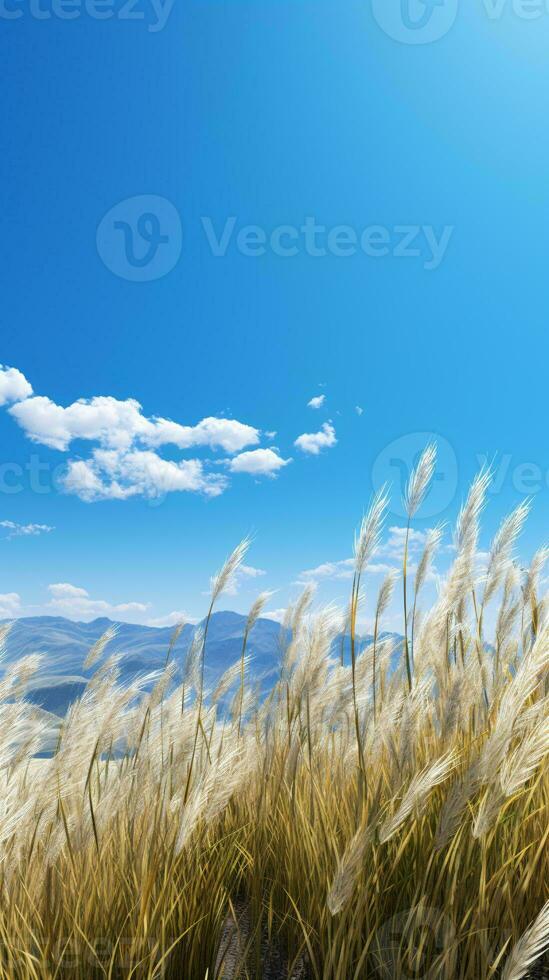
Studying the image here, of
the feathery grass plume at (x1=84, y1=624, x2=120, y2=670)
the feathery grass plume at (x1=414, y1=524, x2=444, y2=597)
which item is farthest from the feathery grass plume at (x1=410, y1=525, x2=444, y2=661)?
the feathery grass plume at (x1=84, y1=624, x2=120, y2=670)

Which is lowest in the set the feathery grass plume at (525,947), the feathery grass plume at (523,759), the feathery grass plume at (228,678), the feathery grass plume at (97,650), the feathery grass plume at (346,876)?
the feathery grass plume at (525,947)

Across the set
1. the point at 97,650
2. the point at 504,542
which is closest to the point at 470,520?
the point at 504,542

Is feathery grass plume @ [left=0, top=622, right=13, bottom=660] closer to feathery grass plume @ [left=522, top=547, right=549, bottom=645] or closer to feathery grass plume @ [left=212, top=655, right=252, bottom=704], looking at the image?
feathery grass plume @ [left=212, top=655, right=252, bottom=704]

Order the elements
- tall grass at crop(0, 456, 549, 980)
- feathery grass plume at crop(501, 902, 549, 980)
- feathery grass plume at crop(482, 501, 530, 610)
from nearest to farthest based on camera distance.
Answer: feathery grass plume at crop(501, 902, 549, 980)
tall grass at crop(0, 456, 549, 980)
feathery grass plume at crop(482, 501, 530, 610)

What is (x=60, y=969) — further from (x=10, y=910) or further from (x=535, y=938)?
(x=535, y=938)

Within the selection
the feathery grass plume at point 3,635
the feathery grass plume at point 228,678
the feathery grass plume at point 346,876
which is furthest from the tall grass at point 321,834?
the feathery grass plume at point 228,678

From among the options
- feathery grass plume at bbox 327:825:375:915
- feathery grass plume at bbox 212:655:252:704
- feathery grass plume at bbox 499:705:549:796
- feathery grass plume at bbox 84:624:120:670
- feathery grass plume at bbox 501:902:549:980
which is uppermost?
feathery grass plume at bbox 84:624:120:670

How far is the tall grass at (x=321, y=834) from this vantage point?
67.3 inches

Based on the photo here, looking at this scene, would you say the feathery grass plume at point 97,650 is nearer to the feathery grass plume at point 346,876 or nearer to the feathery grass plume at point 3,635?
the feathery grass plume at point 3,635

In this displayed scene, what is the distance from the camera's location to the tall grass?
1.71m

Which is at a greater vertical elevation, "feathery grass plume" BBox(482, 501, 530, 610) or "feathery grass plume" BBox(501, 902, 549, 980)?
"feathery grass plume" BBox(482, 501, 530, 610)

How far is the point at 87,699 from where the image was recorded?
109 inches

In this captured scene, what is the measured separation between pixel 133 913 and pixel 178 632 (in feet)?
6.05

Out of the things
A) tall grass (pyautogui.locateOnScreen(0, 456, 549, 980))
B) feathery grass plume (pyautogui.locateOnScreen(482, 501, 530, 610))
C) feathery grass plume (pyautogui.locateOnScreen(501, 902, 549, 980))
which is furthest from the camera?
feathery grass plume (pyautogui.locateOnScreen(482, 501, 530, 610))
